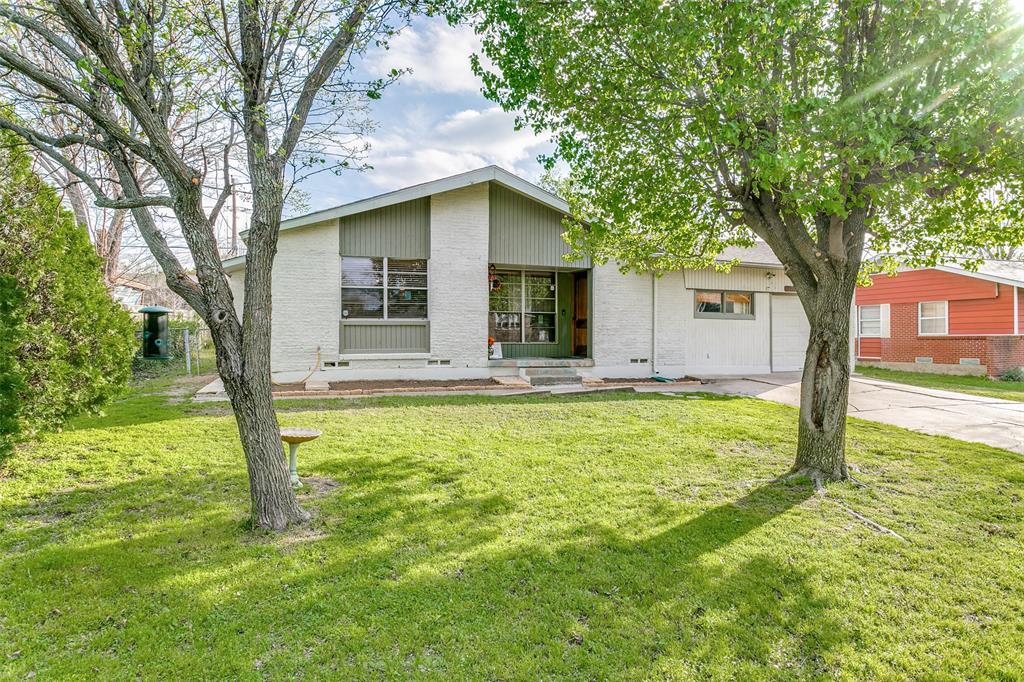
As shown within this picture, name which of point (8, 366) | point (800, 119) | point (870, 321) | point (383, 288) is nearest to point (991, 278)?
point (870, 321)

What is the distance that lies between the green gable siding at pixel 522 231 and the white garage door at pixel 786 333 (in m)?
6.33

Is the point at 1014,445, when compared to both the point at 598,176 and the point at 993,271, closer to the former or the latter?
the point at 598,176

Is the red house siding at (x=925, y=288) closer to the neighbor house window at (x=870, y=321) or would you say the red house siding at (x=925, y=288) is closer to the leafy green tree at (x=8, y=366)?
the neighbor house window at (x=870, y=321)

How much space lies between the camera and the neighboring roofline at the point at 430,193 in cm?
1067

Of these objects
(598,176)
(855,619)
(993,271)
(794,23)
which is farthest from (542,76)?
(993,271)

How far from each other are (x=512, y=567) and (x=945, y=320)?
20561mm

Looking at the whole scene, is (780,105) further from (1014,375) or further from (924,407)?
(1014,375)

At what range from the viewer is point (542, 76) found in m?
5.49

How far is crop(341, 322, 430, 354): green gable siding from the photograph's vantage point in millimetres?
11391

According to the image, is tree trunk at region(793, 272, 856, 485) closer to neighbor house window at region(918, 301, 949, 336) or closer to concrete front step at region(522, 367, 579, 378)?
concrete front step at region(522, 367, 579, 378)

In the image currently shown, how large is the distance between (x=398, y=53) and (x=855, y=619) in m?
5.39

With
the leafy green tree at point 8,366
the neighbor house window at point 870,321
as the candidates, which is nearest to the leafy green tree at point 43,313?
the leafy green tree at point 8,366

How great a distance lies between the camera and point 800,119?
4246 mm

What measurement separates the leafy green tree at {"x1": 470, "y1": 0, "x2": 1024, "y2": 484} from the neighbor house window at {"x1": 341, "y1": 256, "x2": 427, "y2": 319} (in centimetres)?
599
